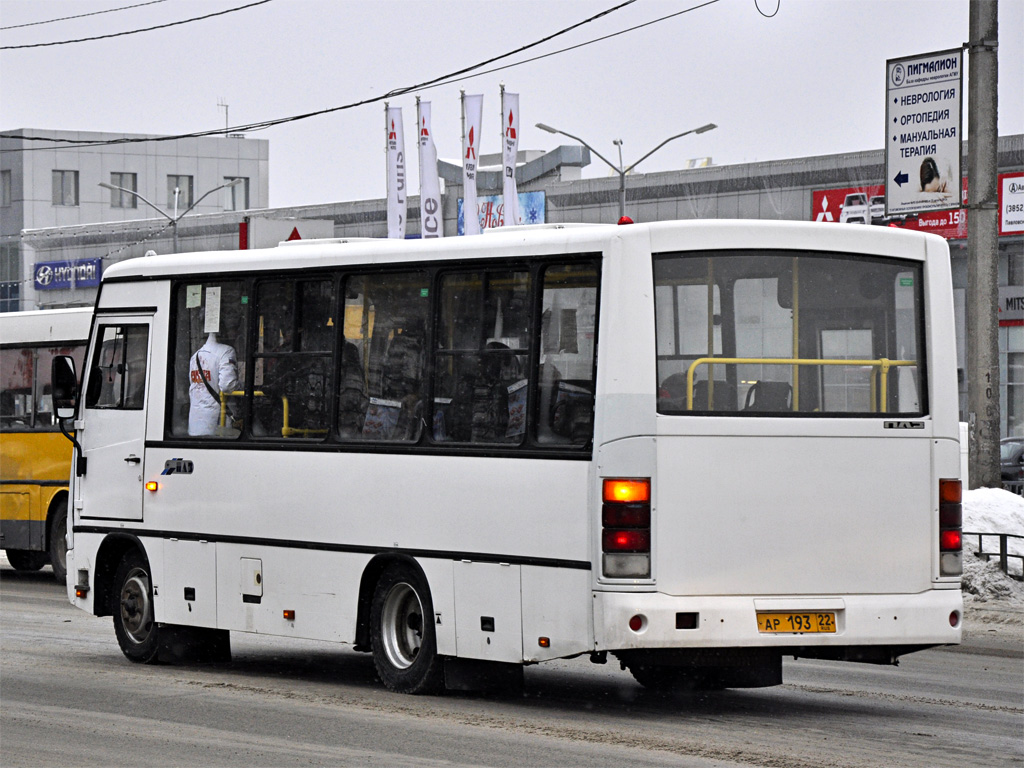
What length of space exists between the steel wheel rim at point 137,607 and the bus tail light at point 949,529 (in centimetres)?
579

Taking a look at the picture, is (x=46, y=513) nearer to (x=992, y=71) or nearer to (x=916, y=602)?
(x=992, y=71)

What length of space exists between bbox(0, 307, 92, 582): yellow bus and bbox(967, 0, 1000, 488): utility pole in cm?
1026

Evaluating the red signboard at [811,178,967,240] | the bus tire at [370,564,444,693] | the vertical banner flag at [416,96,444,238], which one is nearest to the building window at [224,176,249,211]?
the vertical banner flag at [416,96,444,238]

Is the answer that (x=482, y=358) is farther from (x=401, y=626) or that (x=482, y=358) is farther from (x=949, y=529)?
(x=949, y=529)

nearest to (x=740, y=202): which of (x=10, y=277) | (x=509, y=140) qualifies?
(x=509, y=140)

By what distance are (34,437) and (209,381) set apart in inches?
381

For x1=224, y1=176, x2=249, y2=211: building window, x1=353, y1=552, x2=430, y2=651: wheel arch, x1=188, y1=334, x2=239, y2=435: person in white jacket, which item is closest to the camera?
x1=353, y1=552, x2=430, y2=651: wheel arch

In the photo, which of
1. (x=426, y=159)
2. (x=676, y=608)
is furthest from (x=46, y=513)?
(x=426, y=159)

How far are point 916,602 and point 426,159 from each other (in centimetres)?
3748

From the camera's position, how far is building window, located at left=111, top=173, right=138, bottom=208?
97.4m

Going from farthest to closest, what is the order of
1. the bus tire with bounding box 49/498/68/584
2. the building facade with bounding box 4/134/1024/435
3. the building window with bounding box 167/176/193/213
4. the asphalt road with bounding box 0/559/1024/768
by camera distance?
1. the building window with bounding box 167/176/193/213
2. the building facade with bounding box 4/134/1024/435
3. the bus tire with bounding box 49/498/68/584
4. the asphalt road with bounding box 0/559/1024/768

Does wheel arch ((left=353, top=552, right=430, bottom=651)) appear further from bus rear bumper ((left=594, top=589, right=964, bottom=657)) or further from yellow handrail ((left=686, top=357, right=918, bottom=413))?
yellow handrail ((left=686, top=357, right=918, bottom=413))

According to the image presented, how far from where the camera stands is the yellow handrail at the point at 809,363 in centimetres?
975

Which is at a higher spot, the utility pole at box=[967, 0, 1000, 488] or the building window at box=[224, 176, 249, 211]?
the building window at box=[224, 176, 249, 211]
